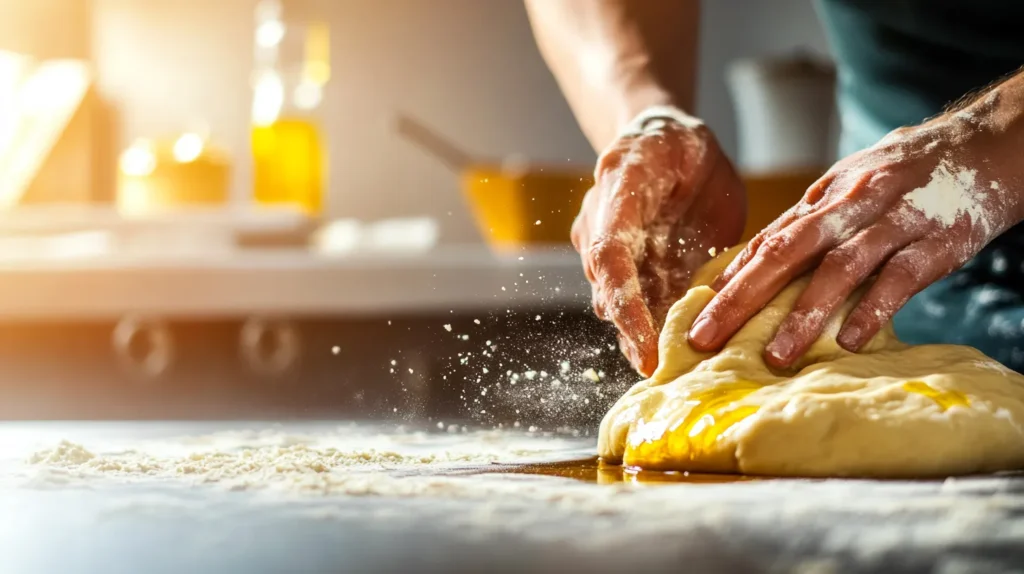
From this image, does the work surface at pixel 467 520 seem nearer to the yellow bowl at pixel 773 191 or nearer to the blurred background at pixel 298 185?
the blurred background at pixel 298 185

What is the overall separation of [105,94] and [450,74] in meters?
1.01

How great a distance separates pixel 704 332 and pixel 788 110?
1.64 meters

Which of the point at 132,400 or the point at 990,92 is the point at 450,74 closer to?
the point at 132,400

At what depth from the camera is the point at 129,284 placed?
85.4 inches

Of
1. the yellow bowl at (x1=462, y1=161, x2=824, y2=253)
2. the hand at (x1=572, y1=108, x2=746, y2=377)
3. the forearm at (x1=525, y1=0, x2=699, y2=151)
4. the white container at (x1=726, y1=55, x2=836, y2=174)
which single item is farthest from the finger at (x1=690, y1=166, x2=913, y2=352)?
the white container at (x1=726, y1=55, x2=836, y2=174)

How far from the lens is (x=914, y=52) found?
1387mm

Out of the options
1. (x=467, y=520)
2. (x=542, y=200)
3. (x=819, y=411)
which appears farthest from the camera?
(x=542, y=200)

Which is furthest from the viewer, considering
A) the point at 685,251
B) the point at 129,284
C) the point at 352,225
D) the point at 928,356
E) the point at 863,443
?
the point at 352,225

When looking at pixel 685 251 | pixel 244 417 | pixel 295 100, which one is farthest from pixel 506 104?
pixel 685 251

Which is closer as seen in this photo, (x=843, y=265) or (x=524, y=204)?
(x=843, y=265)

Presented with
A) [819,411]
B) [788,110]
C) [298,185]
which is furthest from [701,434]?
[298,185]

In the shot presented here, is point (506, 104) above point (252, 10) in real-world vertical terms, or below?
below

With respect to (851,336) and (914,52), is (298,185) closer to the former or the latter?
(914,52)

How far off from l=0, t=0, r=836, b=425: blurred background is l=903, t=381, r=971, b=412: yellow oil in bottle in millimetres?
551
